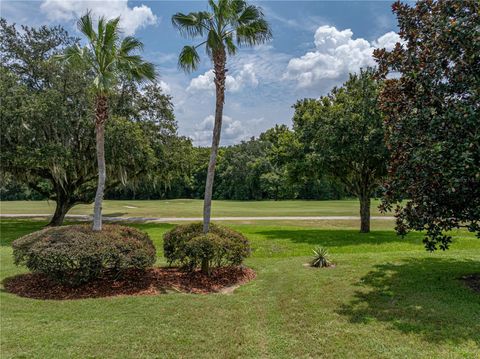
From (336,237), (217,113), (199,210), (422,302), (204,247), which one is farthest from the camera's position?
(199,210)

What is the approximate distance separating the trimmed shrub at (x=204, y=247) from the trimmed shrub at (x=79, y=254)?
2.58ft

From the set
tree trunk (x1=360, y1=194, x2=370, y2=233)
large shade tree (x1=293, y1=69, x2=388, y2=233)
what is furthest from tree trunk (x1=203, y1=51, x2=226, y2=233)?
tree trunk (x1=360, y1=194, x2=370, y2=233)

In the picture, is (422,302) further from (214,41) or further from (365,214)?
(365,214)

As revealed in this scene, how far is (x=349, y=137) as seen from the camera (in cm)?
1505

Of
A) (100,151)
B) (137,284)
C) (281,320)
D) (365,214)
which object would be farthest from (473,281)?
(100,151)

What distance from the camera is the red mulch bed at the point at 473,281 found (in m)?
7.22

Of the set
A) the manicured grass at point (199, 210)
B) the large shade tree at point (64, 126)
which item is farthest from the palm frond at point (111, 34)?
the manicured grass at point (199, 210)

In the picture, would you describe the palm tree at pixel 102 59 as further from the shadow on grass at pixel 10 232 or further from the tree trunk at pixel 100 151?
the shadow on grass at pixel 10 232

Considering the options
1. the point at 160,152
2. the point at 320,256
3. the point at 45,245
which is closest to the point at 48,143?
the point at 160,152

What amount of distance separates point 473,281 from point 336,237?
24.1ft

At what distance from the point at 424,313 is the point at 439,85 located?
13.6 feet

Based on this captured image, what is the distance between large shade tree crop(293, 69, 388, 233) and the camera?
14.7 m

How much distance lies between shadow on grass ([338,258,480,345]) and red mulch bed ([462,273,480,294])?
0.13m

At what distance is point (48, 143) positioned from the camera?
1598cm
